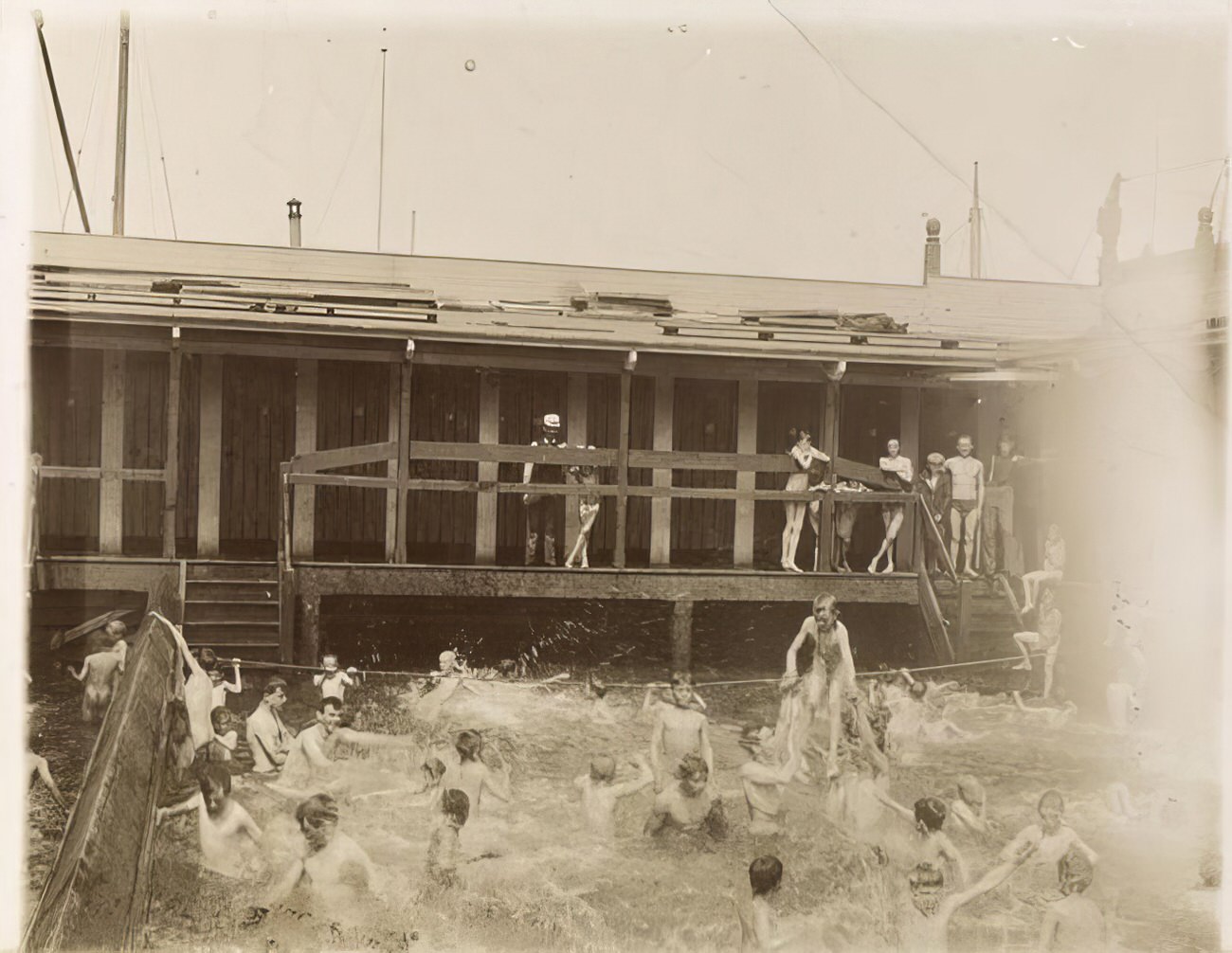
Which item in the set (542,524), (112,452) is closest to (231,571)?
(112,452)

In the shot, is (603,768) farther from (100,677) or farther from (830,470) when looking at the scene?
(100,677)

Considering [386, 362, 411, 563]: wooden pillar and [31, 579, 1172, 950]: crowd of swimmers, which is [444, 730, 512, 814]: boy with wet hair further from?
[386, 362, 411, 563]: wooden pillar

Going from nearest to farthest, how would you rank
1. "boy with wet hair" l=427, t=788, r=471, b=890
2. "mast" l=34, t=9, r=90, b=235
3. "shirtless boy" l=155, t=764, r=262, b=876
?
"shirtless boy" l=155, t=764, r=262, b=876 → "mast" l=34, t=9, r=90, b=235 → "boy with wet hair" l=427, t=788, r=471, b=890

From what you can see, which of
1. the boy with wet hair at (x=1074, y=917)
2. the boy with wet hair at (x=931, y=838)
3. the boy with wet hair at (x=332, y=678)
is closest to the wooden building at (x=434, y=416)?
the boy with wet hair at (x=332, y=678)

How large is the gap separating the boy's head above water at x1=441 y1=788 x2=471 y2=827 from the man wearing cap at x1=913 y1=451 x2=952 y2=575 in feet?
10.6

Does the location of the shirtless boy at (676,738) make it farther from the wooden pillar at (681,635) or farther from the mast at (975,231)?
the mast at (975,231)

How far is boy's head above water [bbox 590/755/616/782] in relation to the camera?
6582 millimetres

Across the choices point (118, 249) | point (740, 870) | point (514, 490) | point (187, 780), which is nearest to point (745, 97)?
point (514, 490)

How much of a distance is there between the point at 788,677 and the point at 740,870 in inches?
45.4

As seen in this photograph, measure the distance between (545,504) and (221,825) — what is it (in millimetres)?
2573

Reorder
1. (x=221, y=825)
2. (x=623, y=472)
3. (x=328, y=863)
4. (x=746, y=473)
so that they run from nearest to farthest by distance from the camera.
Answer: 1. (x=221, y=825)
2. (x=328, y=863)
3. (x=623, y=472)
4. (x=746, y=473)

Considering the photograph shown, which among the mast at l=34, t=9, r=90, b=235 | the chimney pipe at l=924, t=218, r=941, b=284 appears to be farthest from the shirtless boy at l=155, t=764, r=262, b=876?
the chimney pipe at l=924, t=218, r=941, b=284

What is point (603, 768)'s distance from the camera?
6594 mm

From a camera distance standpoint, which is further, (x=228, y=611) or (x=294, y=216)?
(x=294, y=216)
